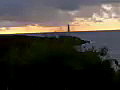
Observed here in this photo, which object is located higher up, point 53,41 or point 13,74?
point 53,41

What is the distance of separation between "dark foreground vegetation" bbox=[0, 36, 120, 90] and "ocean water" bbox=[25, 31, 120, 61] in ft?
0.23

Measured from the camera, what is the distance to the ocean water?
3367mm

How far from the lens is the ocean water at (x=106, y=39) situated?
337 centimetres

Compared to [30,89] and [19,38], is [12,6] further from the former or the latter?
[30,89]

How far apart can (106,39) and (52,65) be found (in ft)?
2.59

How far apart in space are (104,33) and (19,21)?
112 centimetres

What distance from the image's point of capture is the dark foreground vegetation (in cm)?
344

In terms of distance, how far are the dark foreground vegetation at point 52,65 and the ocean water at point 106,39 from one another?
0.23ft

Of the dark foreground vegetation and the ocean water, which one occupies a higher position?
the ocean water

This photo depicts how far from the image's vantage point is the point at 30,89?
3.60 metres

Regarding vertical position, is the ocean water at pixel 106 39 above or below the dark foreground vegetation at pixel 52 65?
above

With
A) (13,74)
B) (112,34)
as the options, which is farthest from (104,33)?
(13,74)

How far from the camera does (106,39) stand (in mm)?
3414

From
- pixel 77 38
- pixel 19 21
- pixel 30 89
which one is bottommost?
pixel 30 89
